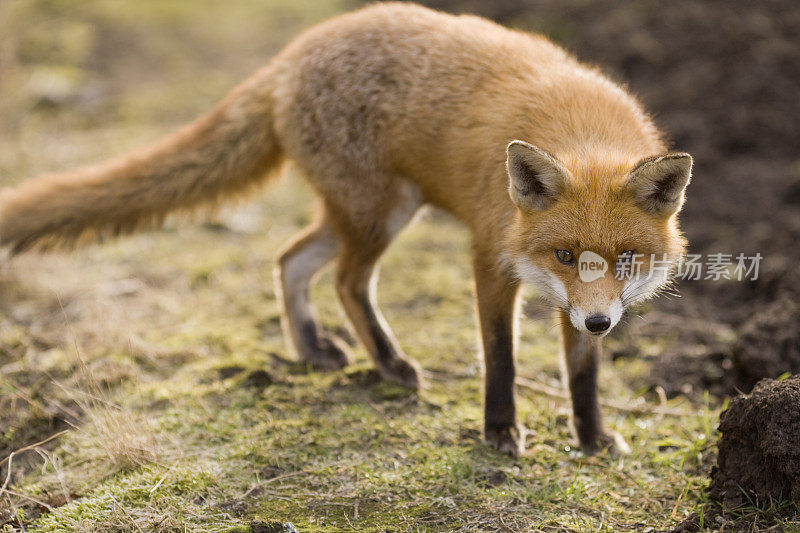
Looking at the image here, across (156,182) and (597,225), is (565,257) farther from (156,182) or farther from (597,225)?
(156,182)

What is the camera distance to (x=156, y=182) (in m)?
4.79

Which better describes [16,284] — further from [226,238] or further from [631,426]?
[631,426]

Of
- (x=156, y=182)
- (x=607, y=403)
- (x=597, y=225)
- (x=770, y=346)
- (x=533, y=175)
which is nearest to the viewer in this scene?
(x=597, y=225)

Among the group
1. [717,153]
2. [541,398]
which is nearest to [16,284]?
[541,398]

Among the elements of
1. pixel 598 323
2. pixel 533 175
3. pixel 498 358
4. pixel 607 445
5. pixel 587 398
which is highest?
pixel 533 175

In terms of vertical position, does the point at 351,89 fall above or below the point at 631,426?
above

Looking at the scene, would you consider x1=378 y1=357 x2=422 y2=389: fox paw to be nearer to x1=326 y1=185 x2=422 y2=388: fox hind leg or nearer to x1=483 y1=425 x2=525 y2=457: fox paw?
x1=326 y1=185 x2=422 y2=388: fox hind leg

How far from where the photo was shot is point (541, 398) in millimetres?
4781

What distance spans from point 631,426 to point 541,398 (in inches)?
23.6

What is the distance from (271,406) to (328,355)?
0.72 meters

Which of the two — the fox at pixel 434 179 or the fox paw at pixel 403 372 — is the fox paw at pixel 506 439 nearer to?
the fox at pixel 434 179

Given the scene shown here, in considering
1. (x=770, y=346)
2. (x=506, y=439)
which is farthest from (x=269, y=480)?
(x=770, y=346)

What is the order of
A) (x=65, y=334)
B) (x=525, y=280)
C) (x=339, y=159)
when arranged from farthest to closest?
(x=65, y=334)
(x=339, y=159)
(x=525, y=280)

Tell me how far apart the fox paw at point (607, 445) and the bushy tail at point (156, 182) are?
2861 mm
